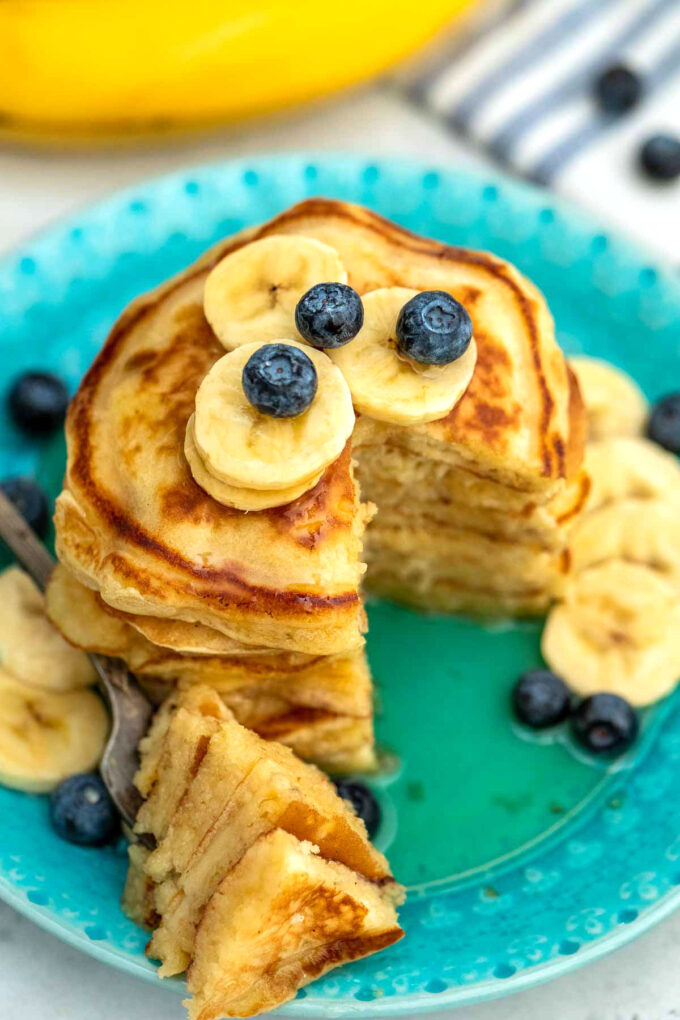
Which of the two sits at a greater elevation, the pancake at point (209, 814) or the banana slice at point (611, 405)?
the banana slice at point (611, 405)

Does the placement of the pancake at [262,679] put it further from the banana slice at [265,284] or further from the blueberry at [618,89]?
the blueberry at [618,89]

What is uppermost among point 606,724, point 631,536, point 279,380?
point 631,536

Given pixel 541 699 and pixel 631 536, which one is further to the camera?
pixel 631 536

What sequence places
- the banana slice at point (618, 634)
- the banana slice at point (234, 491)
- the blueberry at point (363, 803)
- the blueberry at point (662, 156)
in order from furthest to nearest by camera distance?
1. the blueberry at point (662, 156)
2. the banana slice at point (618, 634)
3. the blueberry at point (363, 803)
4. the banana slice at point (234, 491)

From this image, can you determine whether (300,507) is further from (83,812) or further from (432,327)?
(83,812)

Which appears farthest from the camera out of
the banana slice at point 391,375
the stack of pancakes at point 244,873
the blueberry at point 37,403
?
the blueberry at point 37,403

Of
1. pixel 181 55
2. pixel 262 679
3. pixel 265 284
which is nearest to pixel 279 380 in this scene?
pixel 265 284

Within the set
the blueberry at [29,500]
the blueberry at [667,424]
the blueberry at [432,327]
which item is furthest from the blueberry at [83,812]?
the blueberry at [667,424]
